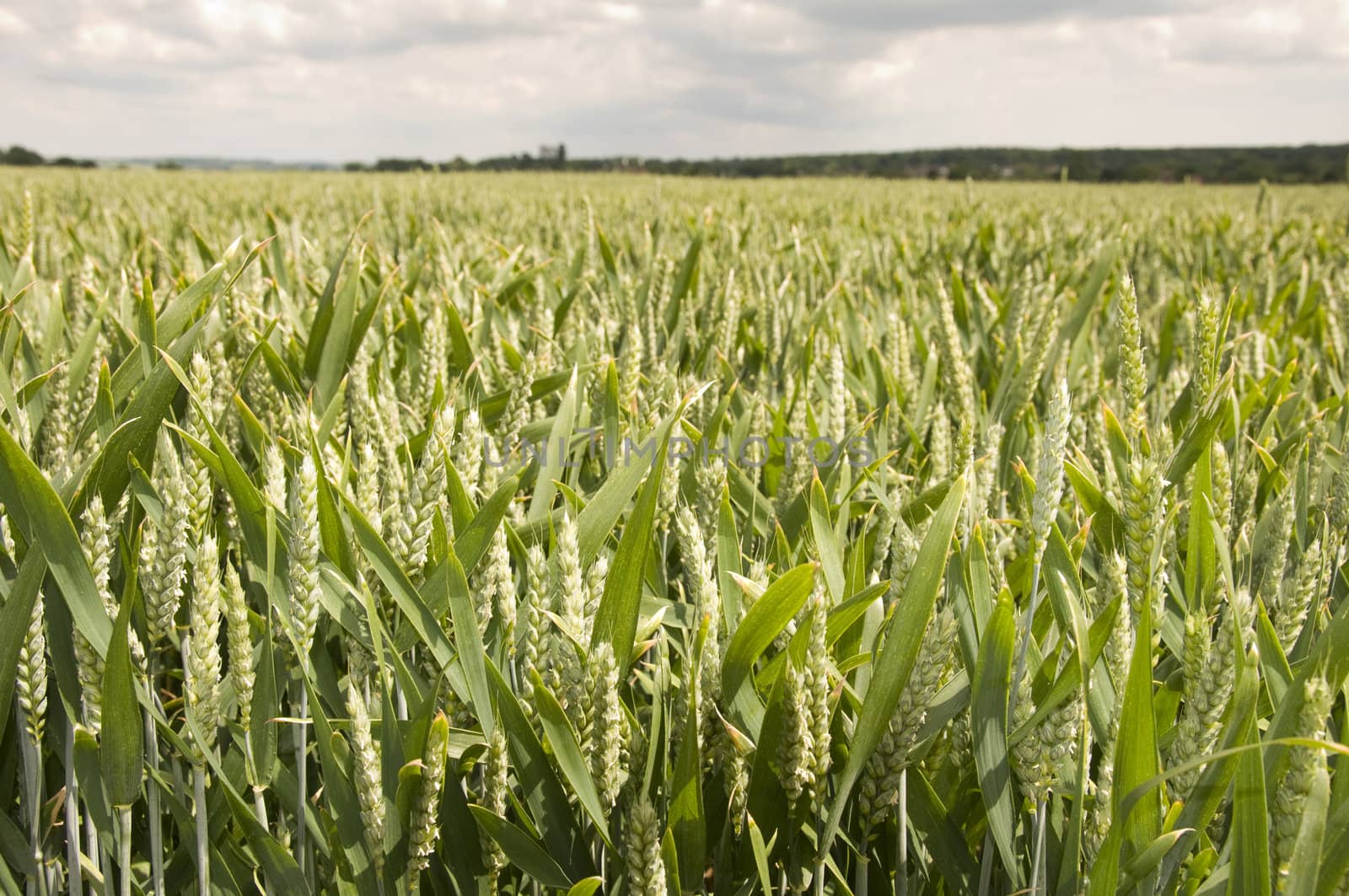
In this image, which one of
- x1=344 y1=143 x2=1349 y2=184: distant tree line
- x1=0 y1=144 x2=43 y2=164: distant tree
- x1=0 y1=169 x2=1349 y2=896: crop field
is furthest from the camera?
x1=0 y1=144 x2=43 y2=164: distant tree

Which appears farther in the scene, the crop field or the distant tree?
the distant tree

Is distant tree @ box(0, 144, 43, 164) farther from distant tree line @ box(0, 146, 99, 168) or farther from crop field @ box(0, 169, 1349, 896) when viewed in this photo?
crop field @ box(0, 169, 1349, 896)

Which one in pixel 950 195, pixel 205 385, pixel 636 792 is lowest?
pixel 636 792

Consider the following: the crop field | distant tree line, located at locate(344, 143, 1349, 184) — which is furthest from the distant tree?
the crop field

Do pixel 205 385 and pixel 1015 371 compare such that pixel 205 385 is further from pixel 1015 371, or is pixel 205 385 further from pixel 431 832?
pixel 1015 371

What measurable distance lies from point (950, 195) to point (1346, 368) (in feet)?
27.4

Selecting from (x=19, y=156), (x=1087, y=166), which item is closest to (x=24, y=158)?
(x=19, y=156)

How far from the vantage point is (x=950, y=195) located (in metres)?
9.89

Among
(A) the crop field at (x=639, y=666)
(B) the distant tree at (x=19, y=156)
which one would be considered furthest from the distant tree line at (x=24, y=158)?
(A) the crop field at (x=639, y=666)

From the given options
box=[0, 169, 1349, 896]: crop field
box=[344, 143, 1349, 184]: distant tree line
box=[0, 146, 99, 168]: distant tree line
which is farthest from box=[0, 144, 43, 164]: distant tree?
box=[0, 169, 1349, 896]: crop field

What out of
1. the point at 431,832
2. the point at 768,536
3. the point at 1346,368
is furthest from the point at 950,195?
the point at 431,832

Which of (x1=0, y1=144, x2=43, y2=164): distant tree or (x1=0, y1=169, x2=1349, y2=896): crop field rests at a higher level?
(x1=0, y1=144, x2=43, y2=164): distant tree

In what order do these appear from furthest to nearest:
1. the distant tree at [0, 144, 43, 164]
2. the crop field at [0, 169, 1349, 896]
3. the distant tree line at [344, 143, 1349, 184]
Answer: the distant tree at [0, 144, 43, 164] → the distant tree line at [344, 143, 1349, 184] → the crop field at [0, 169, 1349, 896]

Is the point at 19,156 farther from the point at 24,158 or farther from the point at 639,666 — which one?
the point at 639,666
